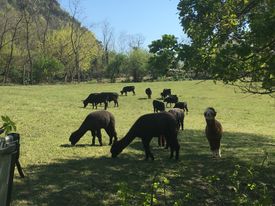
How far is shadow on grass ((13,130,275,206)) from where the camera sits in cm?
1034

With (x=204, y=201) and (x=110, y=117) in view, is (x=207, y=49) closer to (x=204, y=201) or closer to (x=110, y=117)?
(x=204, y=201)

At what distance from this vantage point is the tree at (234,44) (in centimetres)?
1023

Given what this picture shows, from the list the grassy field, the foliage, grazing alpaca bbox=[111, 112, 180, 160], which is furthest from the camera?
the foliage

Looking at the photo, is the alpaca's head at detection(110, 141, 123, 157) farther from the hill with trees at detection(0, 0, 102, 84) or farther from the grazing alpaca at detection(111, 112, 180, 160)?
the hill with trees at detection(0, 0, 102, 84)

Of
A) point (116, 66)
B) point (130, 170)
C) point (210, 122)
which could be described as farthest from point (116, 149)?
point (116, 66)

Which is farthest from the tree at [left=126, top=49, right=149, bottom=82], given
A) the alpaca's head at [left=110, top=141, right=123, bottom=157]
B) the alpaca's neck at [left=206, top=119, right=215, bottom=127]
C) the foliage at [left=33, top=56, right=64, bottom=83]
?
the alpaca's head at [left=110, top=141, right=123, bottom=157]

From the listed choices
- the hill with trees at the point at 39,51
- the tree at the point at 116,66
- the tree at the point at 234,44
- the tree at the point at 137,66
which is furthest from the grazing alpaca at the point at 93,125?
the tree at the point at 116,66

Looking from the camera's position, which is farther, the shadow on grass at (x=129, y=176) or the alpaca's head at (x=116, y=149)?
the alpaca's head at (x=116, y=149)

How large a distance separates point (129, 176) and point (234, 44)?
4.57 meters

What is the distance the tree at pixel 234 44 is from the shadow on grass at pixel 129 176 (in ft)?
8.05

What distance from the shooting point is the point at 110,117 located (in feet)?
57.0

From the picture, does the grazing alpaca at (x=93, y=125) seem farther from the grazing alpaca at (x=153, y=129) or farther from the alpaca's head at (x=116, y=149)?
the grazing alpaca at (x=153, y=129)

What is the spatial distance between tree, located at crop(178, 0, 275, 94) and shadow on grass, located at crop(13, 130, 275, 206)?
245 centimetres

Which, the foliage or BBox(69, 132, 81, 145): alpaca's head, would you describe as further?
the foliage
